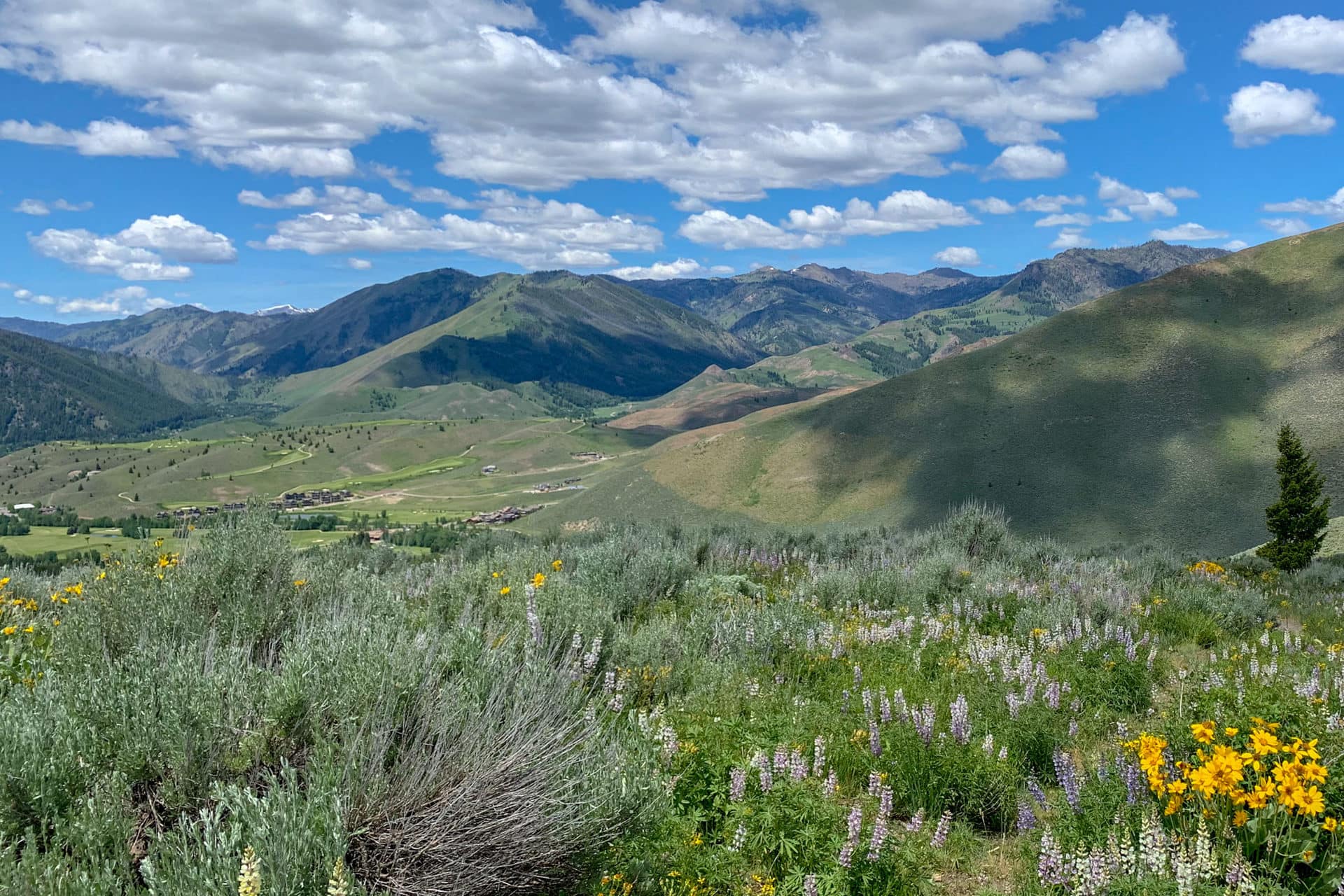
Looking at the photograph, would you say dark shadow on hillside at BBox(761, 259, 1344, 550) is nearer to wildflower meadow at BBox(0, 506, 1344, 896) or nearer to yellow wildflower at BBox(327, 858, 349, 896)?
wildflower meadow at BBox(0, 506, 1344, 896)

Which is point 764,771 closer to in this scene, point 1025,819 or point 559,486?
point 1025,819

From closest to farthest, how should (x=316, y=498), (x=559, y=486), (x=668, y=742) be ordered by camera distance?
1. (x=668, y=742)
2. (x=559, y=486)
3. (x=316, y=498)

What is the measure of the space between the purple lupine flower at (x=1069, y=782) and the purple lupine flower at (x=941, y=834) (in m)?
0.84

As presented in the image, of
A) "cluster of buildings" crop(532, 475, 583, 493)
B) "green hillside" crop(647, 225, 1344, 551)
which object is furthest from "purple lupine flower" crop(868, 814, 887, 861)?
"cluster of buildings" crop(532, 475, 583, 493)

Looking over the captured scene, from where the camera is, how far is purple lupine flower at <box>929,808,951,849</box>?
5051 mm

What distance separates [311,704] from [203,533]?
391cm

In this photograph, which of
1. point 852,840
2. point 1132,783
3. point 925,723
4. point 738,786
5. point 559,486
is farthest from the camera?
point 559,486

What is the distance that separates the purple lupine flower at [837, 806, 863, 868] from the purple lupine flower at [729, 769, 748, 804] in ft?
2.65

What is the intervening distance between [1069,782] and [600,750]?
3.36 metres

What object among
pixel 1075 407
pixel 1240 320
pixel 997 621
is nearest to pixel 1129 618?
pixel 997 621

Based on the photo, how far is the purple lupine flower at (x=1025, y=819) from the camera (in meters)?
5.31

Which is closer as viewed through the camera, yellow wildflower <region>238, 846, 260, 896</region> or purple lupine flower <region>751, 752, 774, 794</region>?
yellow wildflower <region>238, 846, 260, 896</region>

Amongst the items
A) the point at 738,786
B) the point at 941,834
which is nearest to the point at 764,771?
the point at 738,786

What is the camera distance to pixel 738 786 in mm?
5305
